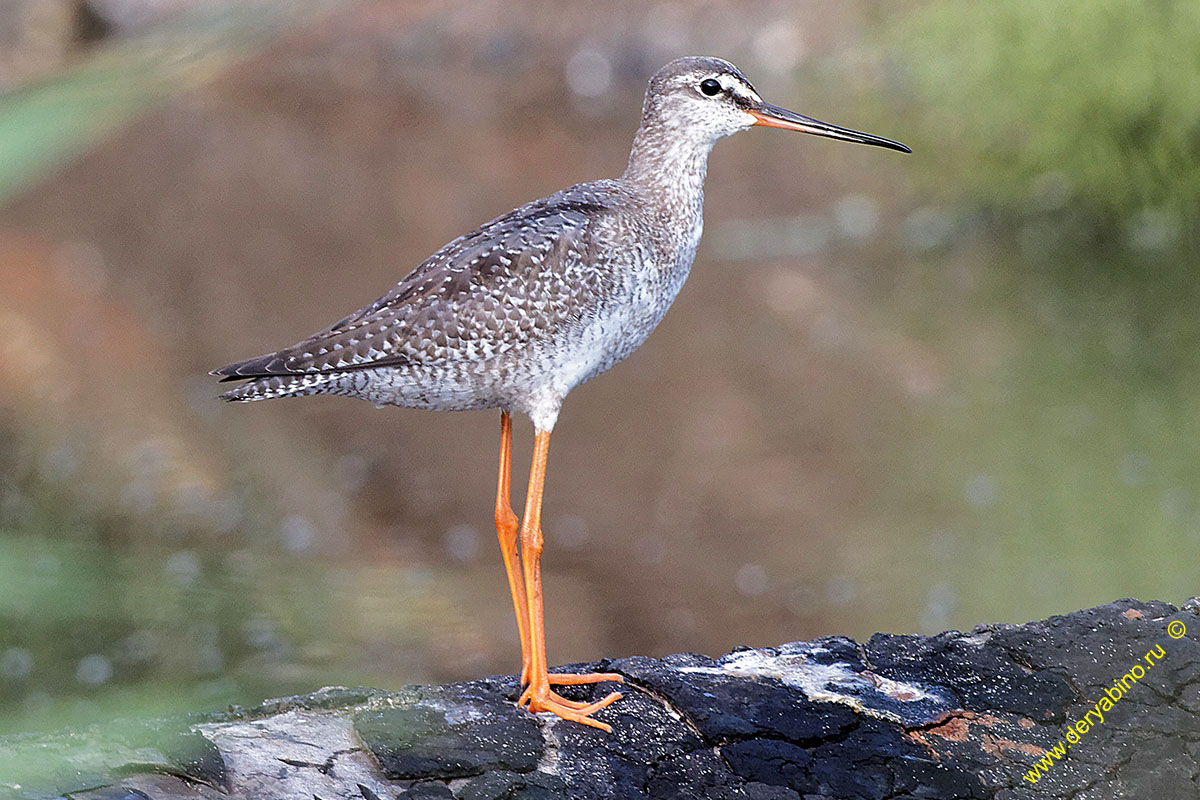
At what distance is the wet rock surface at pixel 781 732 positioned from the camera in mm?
4195

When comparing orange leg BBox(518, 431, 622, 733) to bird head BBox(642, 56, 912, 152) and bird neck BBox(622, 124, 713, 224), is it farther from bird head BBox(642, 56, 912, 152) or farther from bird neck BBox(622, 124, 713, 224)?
bird head BBox(642, 56, 912, 152)

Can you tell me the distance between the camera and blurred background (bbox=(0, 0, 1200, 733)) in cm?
125

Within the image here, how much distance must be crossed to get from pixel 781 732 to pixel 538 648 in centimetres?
94

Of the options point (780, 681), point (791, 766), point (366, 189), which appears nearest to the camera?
point (791, 766)

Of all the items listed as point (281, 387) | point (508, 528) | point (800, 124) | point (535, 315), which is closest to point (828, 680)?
point (508, 528)

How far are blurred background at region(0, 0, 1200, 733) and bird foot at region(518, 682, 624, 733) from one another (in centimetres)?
85

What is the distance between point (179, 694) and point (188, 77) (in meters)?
0.62

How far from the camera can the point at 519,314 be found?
4.54m

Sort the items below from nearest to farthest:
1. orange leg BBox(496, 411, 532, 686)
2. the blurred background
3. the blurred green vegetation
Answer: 1. the blurred background
2. orange leg BBox(496, 411, 532, 686)
3. the blurred green vegetation

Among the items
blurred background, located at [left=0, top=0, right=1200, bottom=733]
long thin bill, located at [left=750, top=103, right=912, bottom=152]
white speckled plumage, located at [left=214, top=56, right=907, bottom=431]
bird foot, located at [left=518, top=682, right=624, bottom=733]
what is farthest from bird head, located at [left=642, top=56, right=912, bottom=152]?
bird foot, located at [left=518, top=682, right=624, bottom=733]

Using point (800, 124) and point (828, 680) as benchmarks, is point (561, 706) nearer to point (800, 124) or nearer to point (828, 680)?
point (828, 680)

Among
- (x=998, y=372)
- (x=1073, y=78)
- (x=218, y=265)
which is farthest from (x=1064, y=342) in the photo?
(x=218, y=265)

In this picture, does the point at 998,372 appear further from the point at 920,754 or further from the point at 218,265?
the point at 218,265

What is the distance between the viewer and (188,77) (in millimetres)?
931
